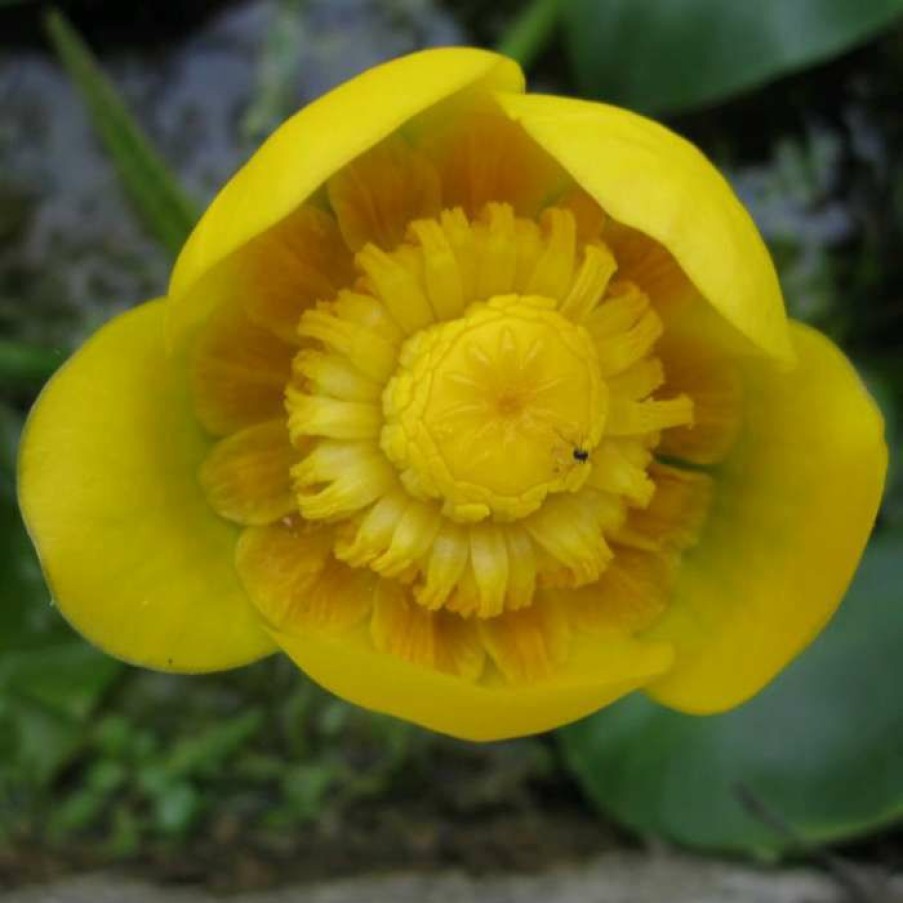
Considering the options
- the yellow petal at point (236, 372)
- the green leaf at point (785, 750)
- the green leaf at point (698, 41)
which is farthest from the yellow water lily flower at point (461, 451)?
the green leaf at point (698, 41)

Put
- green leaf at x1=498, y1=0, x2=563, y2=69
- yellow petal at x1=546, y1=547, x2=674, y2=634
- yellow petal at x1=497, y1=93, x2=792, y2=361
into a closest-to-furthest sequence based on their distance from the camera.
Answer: yellow petal at x1=497, y1=93, x2=792, y2=361
yellow petal at x1=546, y1=547, x2=674, y2=634
green leaf at x1=498, y1=0, x2=563, y2=69

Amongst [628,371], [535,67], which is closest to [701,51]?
[535,67]

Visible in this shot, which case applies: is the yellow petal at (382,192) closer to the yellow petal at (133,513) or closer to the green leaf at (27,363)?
the yellow petal at (133,513)

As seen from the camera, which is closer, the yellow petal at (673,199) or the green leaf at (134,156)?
the yellow petal at (673,199)

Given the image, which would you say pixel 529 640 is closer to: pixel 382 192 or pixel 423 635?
pixel 423 635

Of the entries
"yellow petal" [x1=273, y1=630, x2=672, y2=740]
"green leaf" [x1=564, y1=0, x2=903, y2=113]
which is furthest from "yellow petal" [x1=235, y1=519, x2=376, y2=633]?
"green leaf" [x1=564, y1=0, x2=903, y2=113]

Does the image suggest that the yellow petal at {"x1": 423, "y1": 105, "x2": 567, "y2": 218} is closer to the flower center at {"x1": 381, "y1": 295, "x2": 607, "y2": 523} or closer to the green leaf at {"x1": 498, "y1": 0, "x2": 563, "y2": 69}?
the flower center at {"x1": 381, "y1": 295, "x2": 607, "y2": 523}

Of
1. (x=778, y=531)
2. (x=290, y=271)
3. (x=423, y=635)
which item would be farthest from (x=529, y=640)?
(x=290, y=271)

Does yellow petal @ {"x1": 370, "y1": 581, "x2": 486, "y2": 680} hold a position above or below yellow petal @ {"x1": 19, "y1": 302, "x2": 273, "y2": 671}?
below
